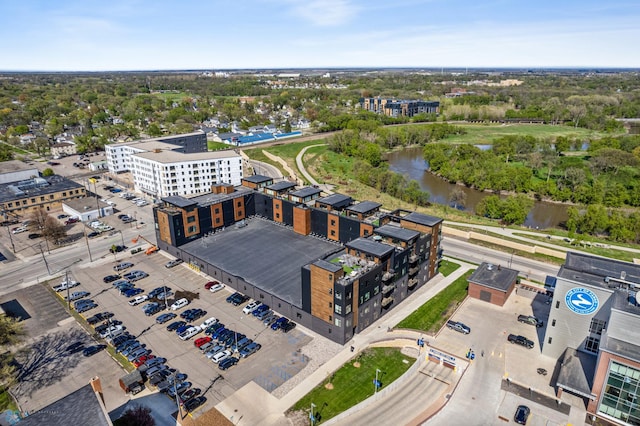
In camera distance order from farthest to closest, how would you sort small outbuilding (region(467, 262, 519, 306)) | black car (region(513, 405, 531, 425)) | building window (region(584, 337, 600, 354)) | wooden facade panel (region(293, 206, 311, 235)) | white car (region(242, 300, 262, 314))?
1. wooden facade panel (region(293, 206, 311, 235))
2. small outbuilding (region(467, 262, 519, 306))
3. white car (region(242, 300, 262, 314))
4. building window (region(584, 337, 600, 354))
5. black car (region(513, 405, 531, 425))

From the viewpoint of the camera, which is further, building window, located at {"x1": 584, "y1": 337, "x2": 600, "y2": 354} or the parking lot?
building window, located at {"x1": 584, "y1": 337, "x2": 600, "y2": 354}

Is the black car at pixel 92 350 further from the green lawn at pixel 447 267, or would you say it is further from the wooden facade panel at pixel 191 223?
the green lawn at pixel 447 267

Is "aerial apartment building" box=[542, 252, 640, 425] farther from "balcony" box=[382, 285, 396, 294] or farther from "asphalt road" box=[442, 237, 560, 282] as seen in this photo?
"balcony" box=[382, 285, 396, 294]

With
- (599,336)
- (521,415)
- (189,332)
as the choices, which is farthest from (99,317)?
(599,336)

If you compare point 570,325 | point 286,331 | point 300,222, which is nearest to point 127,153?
point 300,222

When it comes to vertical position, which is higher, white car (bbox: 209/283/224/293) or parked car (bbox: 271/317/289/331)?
white car (bbox: 209/283/224/293)

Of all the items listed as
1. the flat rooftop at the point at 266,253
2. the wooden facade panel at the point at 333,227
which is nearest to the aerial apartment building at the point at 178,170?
the flat rooftop at the point at 266,253

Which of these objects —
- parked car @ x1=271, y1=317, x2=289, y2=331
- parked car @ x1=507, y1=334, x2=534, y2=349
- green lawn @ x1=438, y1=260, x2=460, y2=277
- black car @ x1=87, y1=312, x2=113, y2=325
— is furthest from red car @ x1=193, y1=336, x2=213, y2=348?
green lawn @ x1=438, y1=260, x2=460, y2=277
